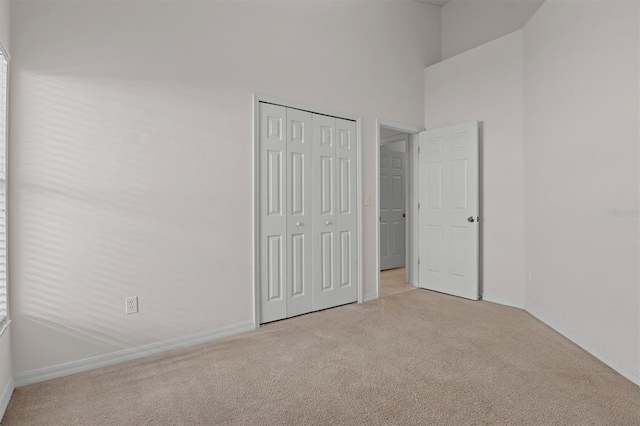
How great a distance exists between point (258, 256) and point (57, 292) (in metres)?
1.40

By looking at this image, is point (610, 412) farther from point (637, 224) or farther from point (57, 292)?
point (57, 292)

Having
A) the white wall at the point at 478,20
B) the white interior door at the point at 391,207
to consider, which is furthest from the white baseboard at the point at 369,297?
the white wall at the point at 478,20

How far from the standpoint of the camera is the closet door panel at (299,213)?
3.37 m

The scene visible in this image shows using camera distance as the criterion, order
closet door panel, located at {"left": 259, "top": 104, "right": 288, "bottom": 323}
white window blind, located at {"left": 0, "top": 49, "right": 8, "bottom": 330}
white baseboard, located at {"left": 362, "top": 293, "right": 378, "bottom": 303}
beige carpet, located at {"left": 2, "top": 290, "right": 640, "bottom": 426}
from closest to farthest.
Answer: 1. beige carpet, located at {"left": 2, "top": 290, "right": 640, "bottom": 426}
2. white window blind, located at {"left": 0, "top": 49, "right": 8, "bottom": 330}
3. closet door panel, located at {"left": 259, "top": 104, "right": 288, "bottom": 323}
4. white baseboard, located at {"left": 362, "top": 293, "right": 378, "bottom": 303}

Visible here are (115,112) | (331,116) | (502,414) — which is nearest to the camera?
(502,414)

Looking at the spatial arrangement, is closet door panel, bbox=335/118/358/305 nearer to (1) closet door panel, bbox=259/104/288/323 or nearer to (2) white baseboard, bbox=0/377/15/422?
(1) closet door panel, bbox=259/104/288/323

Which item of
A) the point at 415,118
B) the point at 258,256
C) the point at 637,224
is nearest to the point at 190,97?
the point at 258,256

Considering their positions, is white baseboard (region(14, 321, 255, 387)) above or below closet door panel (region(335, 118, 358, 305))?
below

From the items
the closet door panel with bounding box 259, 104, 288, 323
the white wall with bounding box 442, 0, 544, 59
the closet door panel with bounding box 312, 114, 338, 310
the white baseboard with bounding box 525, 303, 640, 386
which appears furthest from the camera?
the white wall with bounding box 442, 0, 544, 59

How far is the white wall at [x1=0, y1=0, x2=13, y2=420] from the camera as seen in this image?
6.26 ft

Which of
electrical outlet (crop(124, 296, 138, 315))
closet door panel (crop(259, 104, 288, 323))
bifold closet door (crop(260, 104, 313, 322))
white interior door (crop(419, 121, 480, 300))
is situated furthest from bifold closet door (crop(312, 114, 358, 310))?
electrical outlet (crop(124, 296, 138, 315))

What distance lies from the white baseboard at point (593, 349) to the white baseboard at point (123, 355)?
2500 millimetres

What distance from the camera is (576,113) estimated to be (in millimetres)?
2764

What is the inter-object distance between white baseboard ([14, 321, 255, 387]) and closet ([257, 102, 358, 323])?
36 centimetres
